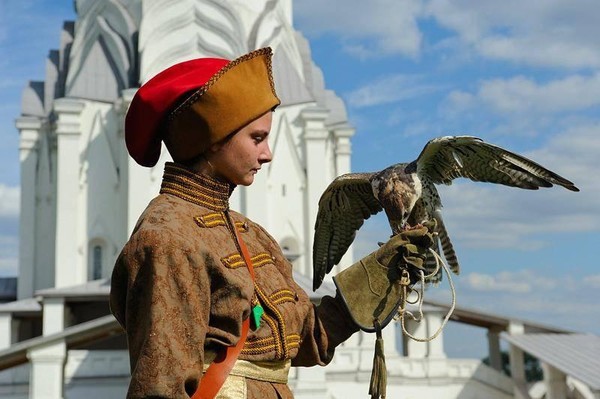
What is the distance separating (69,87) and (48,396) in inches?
430

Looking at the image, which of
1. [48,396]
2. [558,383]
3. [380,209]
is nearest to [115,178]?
[48,396]

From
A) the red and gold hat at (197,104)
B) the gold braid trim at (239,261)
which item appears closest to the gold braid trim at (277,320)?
the gold braid trim at (239,261)

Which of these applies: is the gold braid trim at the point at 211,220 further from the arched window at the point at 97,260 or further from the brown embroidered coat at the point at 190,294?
the arched window at the point at 97,260

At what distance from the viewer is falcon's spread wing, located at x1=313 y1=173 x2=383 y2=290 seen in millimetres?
3662

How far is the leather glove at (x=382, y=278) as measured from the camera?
9.94ft

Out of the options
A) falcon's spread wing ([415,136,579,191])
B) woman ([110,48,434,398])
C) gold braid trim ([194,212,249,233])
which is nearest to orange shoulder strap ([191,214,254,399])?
woman ([110,48,434,398])

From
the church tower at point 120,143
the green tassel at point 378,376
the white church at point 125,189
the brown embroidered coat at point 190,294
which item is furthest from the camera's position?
the church tower at point 120,143

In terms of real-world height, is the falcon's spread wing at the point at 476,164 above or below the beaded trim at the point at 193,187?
above

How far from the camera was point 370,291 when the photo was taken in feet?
10.1

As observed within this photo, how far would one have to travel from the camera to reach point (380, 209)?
376 cm

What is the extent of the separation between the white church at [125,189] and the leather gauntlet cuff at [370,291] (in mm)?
13901

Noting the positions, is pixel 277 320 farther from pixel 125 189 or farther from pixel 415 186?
pixel 125 189

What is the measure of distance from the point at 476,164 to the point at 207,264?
4.65 feet

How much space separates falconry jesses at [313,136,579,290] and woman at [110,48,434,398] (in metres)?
0.36
